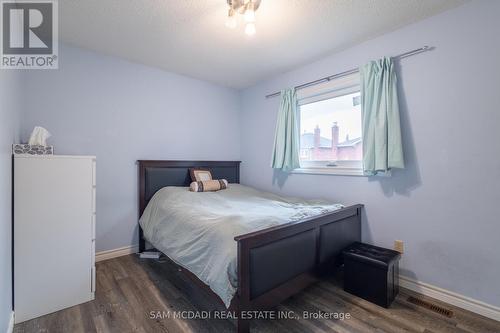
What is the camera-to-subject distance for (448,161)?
6.48ft

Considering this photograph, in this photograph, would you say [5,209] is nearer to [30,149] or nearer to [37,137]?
[30,149]

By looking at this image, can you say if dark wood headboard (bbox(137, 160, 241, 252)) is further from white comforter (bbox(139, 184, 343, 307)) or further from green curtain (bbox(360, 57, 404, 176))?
green curtain (bbox(360, 57, 404, 176))

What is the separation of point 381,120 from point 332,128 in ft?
2.15

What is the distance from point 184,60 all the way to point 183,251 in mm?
2231

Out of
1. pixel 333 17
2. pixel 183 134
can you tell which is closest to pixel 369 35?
pixel 333 17

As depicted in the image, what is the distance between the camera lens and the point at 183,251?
6.37ft

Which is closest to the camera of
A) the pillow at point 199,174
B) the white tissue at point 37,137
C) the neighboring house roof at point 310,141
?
the white tissue at point 37,137

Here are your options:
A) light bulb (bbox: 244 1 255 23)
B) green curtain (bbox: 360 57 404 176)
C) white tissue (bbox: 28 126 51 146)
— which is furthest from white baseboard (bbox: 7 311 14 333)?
green curtain (bbox: 360 57 404 176)

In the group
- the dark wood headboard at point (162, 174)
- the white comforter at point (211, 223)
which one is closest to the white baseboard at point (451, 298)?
the white comforter at point (211, 223)

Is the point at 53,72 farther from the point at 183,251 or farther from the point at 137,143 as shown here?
the point at 183,251

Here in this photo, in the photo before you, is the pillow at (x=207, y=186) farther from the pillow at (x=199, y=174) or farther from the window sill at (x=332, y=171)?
the window sill at (x=332, y=171)

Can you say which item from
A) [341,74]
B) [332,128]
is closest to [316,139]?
[332,128]

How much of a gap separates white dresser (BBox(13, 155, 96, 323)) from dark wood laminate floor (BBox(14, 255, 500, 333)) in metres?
0.14

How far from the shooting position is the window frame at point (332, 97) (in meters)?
2.57
